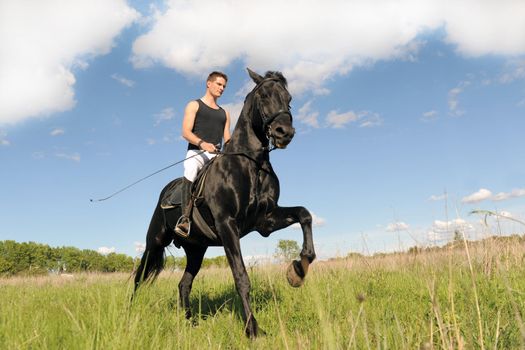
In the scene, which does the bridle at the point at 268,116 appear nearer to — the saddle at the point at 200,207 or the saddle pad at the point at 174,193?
the saddle at the point at 200,207

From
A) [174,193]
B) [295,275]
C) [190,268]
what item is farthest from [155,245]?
[295,275]

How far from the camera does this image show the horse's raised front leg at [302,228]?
4680 millimetres

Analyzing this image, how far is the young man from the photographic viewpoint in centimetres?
630

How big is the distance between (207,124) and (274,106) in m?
1.82

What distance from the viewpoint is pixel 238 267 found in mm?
4805

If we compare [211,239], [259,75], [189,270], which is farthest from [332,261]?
[259,75]

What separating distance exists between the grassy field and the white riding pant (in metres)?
1.80

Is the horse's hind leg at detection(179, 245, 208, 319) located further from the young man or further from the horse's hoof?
the horse's hoof

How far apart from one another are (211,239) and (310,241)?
1607 millimetres

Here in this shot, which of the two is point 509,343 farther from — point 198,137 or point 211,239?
point 198,137

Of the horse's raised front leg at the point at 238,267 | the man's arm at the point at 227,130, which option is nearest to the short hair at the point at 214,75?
the man's arm at the point at 227,130

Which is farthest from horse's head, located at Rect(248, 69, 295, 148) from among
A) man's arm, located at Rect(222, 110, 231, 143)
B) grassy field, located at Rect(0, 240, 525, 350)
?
grassy field, located at Rect(0, 240, 525, 350)

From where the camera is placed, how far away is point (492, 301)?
13.7 ft

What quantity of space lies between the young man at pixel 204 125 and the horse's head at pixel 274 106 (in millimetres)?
1092
